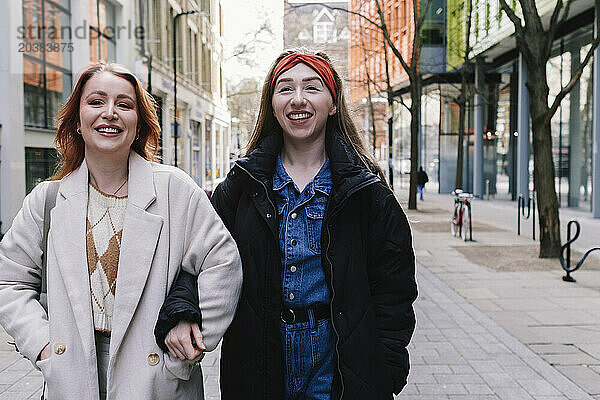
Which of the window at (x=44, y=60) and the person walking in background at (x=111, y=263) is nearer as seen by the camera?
the person walking in background at (x=111, y=263)

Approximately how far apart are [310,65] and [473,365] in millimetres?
3954

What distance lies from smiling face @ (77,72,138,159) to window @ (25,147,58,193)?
12.4 m

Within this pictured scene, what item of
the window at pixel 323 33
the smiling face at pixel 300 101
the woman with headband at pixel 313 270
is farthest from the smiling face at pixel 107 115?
the window at pixel 323 33

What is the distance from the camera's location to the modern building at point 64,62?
43.9 ft

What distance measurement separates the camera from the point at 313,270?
2.53m

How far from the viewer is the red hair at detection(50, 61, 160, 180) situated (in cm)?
249

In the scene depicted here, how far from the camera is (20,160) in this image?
45.4 feet

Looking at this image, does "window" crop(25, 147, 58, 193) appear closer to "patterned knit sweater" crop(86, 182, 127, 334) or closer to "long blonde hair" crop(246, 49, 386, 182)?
"long blonde hair" crop(246, 49, 386, 182)

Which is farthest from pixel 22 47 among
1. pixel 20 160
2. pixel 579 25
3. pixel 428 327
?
pixel 579 25

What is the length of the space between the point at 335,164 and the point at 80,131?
0.99 m

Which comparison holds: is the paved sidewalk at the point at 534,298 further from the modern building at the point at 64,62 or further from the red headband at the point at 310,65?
the modern building at the point at 64,62

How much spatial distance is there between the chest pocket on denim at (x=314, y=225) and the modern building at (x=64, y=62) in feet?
9.69

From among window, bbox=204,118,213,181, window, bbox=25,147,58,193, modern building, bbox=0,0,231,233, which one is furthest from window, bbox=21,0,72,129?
window, bbox=204,118,213,181

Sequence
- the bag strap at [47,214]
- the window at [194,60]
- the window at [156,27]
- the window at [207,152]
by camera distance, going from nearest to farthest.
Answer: the bag strap at [47,214] → the window at [156,27] → the window at [194,60] → the window at [207,152]
